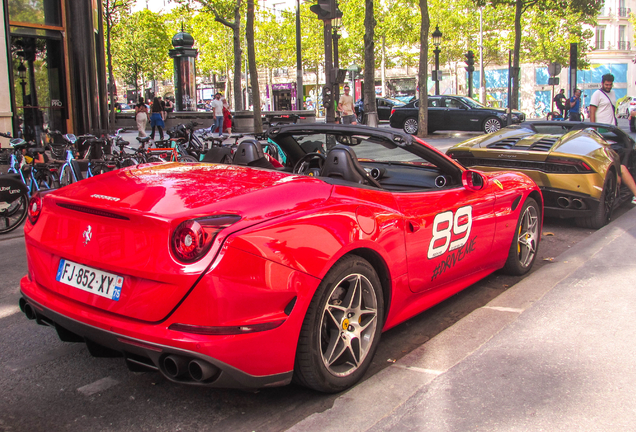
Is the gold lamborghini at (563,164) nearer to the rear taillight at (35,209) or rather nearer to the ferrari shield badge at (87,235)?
the rear taillight at (35,209)

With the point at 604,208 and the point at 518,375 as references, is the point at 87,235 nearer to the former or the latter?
→ the point at 518,375

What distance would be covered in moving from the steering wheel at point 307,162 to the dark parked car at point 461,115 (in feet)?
73.3

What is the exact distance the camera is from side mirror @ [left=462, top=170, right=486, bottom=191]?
415 cm

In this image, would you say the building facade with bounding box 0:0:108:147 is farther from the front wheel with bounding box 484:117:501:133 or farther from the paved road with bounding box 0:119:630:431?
the front wheel with bounding box 484:117:501:133

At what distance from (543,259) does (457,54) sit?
191 feet

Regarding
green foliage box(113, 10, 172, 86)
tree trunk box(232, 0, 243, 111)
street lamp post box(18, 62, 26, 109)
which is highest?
green foliage box(113, 10, 172, 86)

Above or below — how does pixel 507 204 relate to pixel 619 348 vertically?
above

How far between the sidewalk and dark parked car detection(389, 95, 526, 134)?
21992mm

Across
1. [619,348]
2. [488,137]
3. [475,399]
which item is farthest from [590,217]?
[475,399]

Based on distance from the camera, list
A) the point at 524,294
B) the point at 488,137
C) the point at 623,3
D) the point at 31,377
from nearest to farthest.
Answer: the point at 31,377
the point at 524,294
the point at 488,137
the point at 623,3

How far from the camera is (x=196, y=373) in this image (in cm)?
254

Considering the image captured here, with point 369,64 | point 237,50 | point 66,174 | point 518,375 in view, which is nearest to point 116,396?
point 518,375

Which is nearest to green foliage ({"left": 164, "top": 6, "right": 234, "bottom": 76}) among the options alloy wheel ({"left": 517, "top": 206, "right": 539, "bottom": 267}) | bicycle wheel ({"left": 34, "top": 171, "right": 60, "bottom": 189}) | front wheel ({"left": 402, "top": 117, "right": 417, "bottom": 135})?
front wheel ({"left": 402, "top": 117, "right": 417, "bottom": 135})

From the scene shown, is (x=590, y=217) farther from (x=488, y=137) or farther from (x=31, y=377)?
(x=31, y=377)
